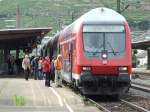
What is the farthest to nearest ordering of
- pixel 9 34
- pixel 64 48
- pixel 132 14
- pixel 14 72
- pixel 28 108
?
pixel 132 14 < pixel 14 72 < pixel 9 34 < pixel 64 48 < pixel 28 108

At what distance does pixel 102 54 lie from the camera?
2409 cm

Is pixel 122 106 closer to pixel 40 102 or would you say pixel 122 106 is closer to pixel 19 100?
pixel 40 102

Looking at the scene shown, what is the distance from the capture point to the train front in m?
23.9

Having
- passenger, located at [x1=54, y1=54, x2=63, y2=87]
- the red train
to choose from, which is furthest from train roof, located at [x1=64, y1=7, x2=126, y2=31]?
passenger, located at [x1=54, y1=54, x2=63, y2=87]

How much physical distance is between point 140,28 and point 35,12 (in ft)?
72.3

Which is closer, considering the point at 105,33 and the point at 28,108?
the point at 28,108

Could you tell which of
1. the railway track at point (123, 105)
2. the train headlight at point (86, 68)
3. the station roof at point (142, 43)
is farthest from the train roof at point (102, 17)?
the station roof at point (142, 43)

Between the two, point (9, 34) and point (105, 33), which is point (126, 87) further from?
point (9, 34)

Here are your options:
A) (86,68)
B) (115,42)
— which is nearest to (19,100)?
(86,68)

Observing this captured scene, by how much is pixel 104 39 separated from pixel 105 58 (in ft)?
2.90

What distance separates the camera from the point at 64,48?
30562 millimetres

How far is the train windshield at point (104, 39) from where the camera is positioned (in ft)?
79.4

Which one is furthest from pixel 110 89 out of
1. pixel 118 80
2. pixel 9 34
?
pixel 9 34

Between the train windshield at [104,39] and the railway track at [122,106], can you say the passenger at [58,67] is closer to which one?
the train windshield at [104,39]
